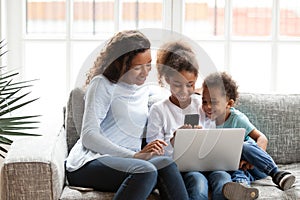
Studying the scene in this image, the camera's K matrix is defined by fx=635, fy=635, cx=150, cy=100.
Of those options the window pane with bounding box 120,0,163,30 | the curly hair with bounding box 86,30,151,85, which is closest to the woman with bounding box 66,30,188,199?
the curly hair with bounding box 86,30,151,85

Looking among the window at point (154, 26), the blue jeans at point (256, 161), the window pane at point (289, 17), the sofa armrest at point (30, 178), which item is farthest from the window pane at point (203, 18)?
the sofa armrest at point (30, 178)

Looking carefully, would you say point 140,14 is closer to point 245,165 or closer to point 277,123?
point 277,123

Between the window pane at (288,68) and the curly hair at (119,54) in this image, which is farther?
the window pane at (288,68)

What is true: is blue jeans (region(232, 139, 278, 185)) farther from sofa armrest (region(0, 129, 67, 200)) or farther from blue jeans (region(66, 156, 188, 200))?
sofa armrest (region(0, 129, 67, 200))

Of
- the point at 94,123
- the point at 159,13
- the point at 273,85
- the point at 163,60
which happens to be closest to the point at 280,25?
the point at 273,85

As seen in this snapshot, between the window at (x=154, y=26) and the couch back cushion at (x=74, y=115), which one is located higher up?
the window at (x=154, y=26)

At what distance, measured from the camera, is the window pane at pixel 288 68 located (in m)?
4.06

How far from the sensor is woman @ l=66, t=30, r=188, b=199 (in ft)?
9.38

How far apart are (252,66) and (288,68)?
9.1 inches

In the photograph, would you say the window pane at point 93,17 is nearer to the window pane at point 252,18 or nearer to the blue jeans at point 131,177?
the window pane at point 252,18

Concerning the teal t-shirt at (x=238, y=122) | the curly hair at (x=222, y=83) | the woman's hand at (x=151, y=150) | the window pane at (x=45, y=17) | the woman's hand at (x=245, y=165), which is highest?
the window pane at (x=45, y=17)

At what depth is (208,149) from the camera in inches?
115

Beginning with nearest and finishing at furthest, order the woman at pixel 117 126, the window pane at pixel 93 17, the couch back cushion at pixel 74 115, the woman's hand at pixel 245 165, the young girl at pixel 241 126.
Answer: the woman at pixel 117 126 < the young girl at pixel 241 126 < the woman's hand at pixel 245 165 < the couch back cushion at pixel 74 115 < the window pane at pixel 93 17

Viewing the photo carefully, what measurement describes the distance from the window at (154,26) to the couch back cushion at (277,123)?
2.01 feet
